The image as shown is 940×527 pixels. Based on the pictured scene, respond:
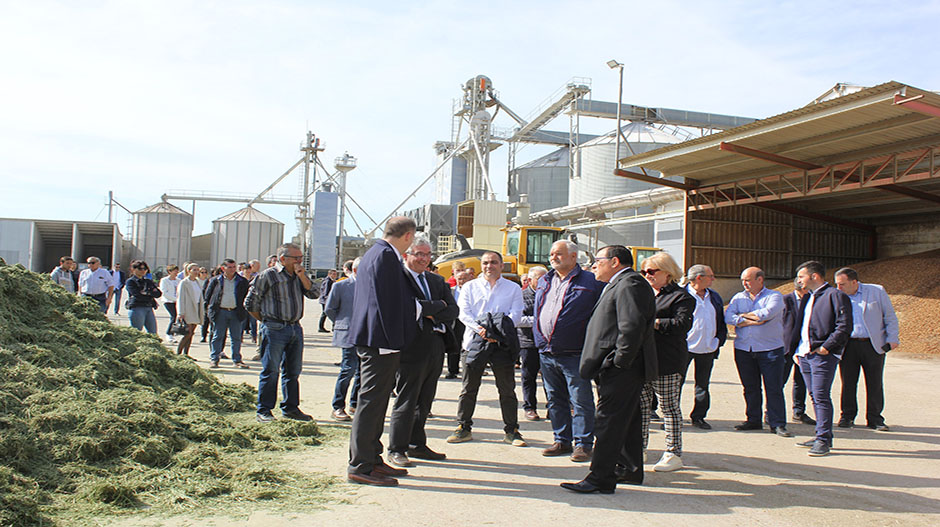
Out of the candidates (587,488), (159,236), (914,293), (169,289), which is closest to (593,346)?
(587,488)

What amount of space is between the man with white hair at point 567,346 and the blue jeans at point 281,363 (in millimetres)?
2547

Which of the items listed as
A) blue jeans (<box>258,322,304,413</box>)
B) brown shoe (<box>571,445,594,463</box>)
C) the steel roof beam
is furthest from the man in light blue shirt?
the steel roof beam

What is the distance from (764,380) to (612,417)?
3.01 metres

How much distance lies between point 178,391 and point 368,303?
287 cm

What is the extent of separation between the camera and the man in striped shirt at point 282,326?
250 inches

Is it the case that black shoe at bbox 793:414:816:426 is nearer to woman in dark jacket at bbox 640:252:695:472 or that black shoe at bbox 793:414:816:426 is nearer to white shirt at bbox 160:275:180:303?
woman in dark jacket at bbox 640:252:695:472

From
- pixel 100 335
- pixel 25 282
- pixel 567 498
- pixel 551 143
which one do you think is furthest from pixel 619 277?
pixel 551 143

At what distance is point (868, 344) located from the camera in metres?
6.89

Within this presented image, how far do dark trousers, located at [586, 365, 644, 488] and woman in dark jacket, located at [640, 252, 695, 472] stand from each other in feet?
2.09

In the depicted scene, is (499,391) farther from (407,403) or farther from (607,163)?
(607,163)

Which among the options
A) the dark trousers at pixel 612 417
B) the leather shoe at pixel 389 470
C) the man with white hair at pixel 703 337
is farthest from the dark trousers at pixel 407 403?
the man with white hair at pixel 703 337

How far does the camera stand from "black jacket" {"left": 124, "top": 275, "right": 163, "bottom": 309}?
34.3ft

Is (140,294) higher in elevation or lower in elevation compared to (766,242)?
lower

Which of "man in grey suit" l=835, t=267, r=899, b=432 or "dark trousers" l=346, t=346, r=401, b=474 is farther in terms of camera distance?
"man in grey suit" l=835, t=267, r=899, b=432
